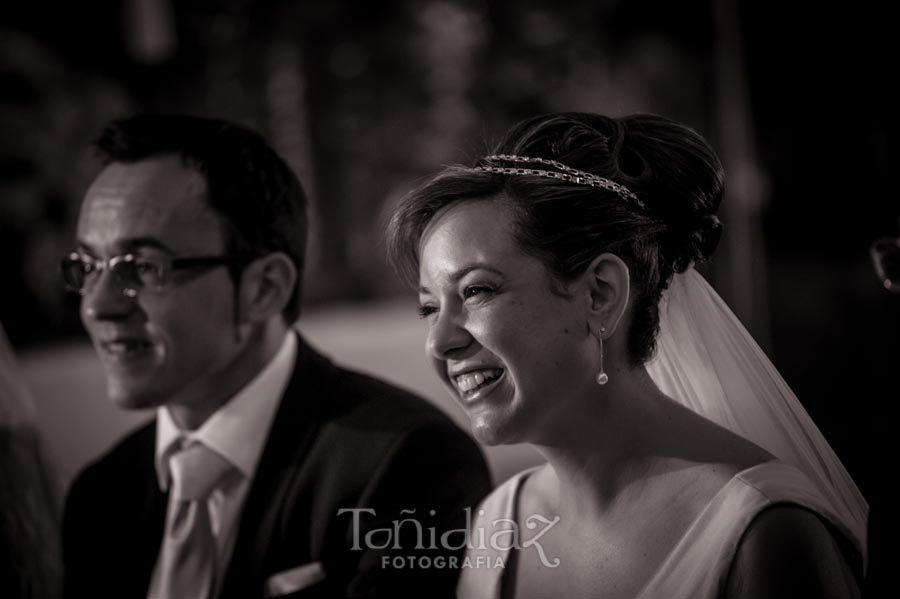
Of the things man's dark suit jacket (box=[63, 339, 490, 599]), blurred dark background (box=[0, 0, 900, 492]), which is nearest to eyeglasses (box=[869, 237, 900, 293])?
man's dark suit jacket (box=[63, 339, 490, 599])

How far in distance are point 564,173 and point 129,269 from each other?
113 cm

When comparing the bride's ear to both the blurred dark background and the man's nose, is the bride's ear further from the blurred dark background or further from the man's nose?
the blurred dark background

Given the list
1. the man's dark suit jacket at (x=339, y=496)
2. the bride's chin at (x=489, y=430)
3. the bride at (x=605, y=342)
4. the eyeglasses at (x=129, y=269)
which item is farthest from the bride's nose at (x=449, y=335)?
the eyeglasses at (x=129, y=269)

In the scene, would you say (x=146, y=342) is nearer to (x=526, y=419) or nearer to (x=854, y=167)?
(x=526, y=419)

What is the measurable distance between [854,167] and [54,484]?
4116 millimetres

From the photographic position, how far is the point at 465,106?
5723 mm

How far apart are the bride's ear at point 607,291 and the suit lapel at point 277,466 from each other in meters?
0.85

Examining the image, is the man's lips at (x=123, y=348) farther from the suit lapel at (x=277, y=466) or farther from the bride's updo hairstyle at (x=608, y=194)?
the bride's updo hairstyle at (x=608, y=194)

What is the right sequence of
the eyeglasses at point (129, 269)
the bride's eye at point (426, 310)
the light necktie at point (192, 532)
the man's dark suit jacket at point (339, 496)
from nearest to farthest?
the bride's eye at point (426, 310) < the man's dark suit jacket at point (339, 496) < the light necktie at point (192, 532) < the eyeglasses at point (129, 269)

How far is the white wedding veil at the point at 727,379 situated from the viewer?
154cm

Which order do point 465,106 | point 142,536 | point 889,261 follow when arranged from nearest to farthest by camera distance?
1. point 889,261
2. point 142,536
3. point 465,106

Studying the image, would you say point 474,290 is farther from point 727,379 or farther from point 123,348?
point 123,348

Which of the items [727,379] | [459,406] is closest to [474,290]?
[727,379]

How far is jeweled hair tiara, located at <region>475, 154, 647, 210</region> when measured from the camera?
4.85 ft
